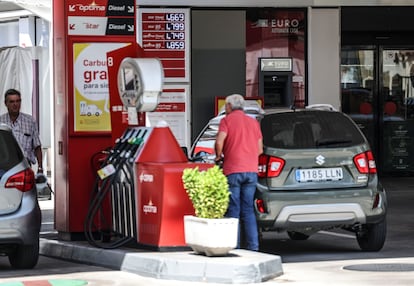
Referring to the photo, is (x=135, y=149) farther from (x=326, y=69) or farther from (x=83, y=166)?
(x=326, y=69)

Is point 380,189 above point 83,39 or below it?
below

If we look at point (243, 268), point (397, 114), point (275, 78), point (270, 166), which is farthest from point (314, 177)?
point (397, 114)

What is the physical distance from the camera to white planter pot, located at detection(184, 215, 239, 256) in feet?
36.7

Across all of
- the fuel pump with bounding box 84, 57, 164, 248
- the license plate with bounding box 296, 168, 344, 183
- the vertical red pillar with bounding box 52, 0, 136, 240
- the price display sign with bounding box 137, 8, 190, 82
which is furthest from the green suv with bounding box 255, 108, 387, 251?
the price display sign with bounding box 137, 8, 190, 82

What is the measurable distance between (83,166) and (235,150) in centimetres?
236

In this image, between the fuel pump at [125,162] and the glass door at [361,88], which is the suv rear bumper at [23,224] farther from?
the glass door at [361,88]

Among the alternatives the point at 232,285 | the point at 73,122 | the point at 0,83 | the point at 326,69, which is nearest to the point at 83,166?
the point at 73,122

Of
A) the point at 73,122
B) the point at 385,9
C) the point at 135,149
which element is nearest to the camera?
the point at 135,149

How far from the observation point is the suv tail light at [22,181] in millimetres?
11742

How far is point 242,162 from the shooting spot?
474 inches

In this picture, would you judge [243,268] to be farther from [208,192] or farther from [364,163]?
[364,163]

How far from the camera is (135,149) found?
12.5 metres

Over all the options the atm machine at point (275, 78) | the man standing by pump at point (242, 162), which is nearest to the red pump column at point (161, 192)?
the man standing by pump at point (242, 162)

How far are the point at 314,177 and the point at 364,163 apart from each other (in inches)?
23.9
